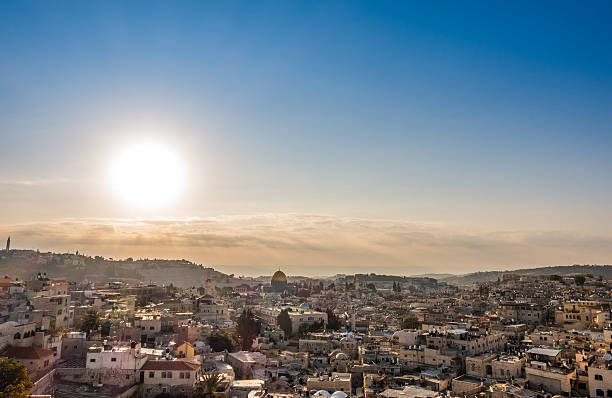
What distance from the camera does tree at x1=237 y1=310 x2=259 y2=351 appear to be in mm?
42369

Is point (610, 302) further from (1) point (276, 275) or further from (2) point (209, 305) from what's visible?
(1) point (276, 275)

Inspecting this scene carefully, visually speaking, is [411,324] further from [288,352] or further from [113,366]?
[113,366]

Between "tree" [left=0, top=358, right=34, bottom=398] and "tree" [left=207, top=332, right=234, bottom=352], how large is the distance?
1627 cm

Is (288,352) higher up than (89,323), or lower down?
lower down

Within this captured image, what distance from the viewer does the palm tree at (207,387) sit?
88.7ft

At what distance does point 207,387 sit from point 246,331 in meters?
17.3

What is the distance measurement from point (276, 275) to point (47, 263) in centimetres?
8518

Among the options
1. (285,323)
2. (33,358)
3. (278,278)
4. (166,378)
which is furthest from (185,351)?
(278,278)

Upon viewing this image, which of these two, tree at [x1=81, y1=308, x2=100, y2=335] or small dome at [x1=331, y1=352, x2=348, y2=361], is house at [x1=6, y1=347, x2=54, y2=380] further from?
small dome at [x1=331, y1=352, x2=348, y2=361]

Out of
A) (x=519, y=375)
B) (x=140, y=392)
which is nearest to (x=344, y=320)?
(x=519, y=375)

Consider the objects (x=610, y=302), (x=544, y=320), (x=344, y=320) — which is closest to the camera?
(x=610, y=302)

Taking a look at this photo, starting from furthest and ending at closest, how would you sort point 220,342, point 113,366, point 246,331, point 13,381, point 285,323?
point 285,323
point 246,331
point 220,342
point 113,366
point 13,381

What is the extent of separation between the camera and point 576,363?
3016 centimetres

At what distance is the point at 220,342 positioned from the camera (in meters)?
38.8
